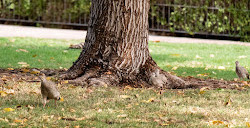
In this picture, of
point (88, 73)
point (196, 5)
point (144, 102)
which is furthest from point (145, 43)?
point (196, 5)

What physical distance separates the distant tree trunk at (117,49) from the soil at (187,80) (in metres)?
0.44

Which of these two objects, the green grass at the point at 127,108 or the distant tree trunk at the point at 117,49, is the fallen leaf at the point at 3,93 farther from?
the distant tree trunk at the point at 117,49

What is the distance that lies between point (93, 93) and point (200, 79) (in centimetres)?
249

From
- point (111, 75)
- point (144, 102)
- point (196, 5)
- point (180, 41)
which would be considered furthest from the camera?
point (196, 5)

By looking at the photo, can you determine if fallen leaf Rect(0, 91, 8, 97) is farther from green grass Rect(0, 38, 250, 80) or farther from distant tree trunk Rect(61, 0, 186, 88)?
green grass Rect(0, 38, 250, 80)

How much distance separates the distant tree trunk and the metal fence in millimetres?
9552

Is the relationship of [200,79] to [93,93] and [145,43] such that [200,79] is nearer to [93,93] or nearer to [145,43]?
[145,43]

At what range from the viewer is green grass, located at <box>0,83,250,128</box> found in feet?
17.1

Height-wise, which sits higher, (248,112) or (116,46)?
(116,46)

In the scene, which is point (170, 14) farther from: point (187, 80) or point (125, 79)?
point (125, 79)

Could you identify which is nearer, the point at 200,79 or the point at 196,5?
the point at 200,79

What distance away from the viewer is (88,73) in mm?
7512

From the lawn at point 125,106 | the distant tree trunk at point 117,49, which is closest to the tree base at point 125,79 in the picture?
the distant tree trunk at point 117,49

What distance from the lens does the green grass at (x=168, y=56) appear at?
9.73m
